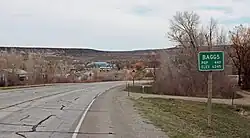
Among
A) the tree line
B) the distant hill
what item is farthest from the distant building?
the tree line

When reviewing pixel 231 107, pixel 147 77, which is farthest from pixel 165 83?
pixel 147 77

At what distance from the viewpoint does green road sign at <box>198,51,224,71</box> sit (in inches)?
619

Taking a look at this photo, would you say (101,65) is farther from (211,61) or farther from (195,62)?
(211,61)

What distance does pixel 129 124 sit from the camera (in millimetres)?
16609

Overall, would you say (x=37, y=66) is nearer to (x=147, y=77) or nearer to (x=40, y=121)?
(x=147, y=77)

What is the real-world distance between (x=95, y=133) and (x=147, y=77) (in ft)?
337

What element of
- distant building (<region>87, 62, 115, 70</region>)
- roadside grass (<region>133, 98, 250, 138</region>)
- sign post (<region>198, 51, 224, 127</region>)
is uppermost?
distant building (<region>87, 62, 115, 70</region>)

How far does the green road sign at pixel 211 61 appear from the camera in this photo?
15734mm

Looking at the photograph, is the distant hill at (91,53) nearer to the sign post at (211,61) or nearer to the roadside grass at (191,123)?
the roadside grass at (191,123)

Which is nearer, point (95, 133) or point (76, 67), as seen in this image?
point (95, 133)

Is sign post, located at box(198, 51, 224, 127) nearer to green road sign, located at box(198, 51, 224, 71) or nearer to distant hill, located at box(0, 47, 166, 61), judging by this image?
green road sign, located at box(198, 51, 224, 71)

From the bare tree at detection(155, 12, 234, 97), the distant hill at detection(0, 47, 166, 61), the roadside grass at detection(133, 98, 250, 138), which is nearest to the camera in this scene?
the roadside grass at detection(133, 98, 250, 138)

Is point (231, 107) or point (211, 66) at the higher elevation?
point (211, 66)

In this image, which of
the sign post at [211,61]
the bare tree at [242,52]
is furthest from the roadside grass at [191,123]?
the bare tree at [242,52]
